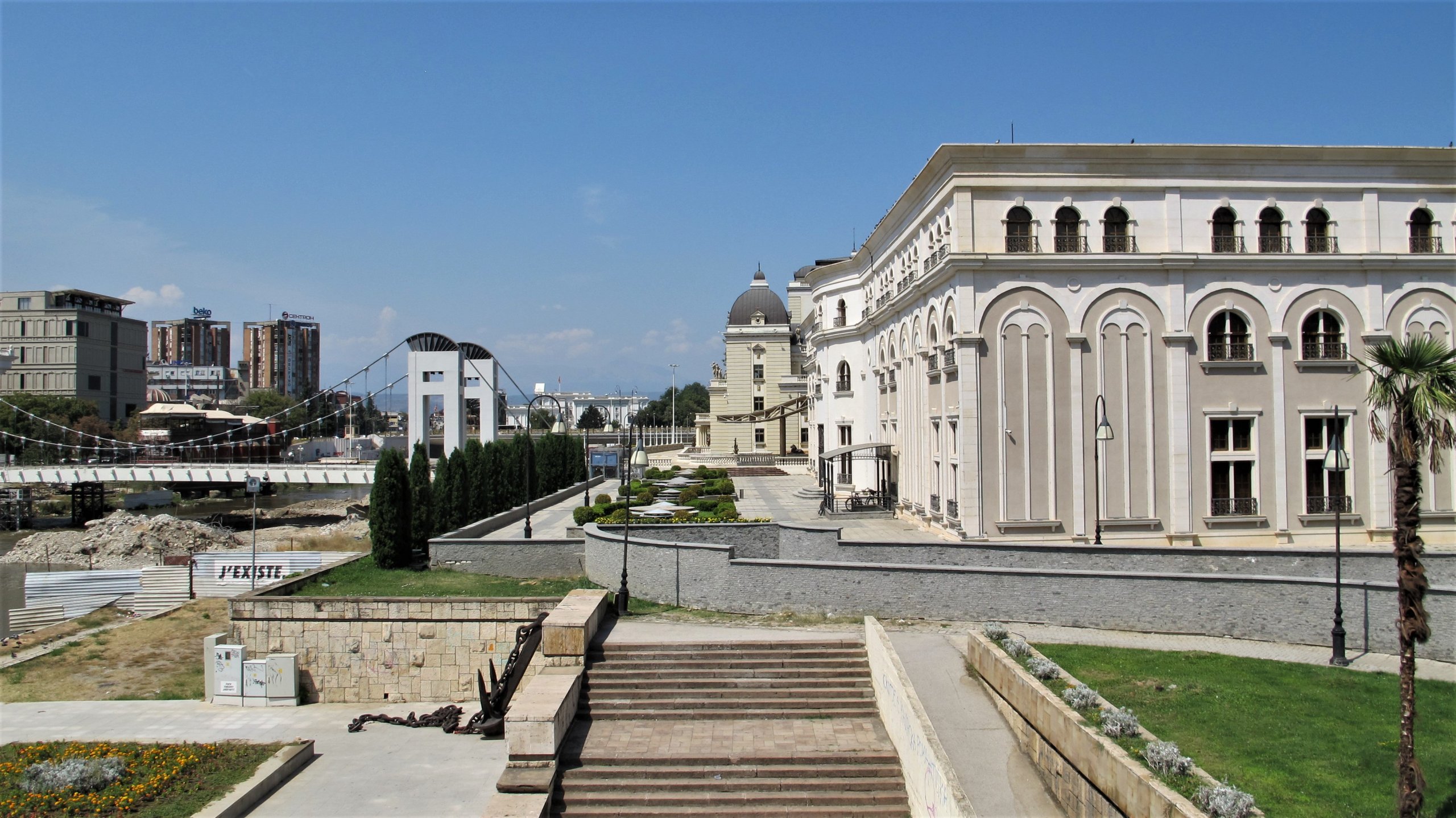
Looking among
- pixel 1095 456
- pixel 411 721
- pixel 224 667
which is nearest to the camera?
pixel 411 721

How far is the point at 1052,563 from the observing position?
19031 millimetres

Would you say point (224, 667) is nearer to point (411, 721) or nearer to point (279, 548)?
point (411, 721)

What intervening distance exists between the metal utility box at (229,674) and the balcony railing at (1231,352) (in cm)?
2510

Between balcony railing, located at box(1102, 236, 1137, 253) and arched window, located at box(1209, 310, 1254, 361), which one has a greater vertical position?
balcony railing, located at box(1102, 236, 1137, 253)

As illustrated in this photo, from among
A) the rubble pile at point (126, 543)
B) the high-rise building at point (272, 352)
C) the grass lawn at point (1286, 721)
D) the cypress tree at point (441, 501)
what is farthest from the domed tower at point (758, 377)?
the high-rise building at point (272, 352)

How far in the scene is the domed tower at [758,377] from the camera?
6456 cm

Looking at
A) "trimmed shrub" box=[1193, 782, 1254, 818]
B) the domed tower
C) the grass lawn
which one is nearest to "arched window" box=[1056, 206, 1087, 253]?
the grass lawn

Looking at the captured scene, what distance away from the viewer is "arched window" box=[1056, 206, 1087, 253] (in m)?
24.2

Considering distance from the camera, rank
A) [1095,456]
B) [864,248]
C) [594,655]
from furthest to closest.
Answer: [864,248] → [1095,456] → [594,655]

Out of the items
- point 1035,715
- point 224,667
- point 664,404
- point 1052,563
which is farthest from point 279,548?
point 664,404

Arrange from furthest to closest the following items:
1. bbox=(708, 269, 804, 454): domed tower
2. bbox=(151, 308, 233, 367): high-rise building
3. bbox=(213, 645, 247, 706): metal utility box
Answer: bbox=(151, 308, 233, 367): high-rise building, bbox=(708, 269, 804, 454): domed tower, bbox=(213, 645, 247, 706): metal utility box

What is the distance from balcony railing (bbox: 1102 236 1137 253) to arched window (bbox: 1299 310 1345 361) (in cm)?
525

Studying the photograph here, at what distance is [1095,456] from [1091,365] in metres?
3.23

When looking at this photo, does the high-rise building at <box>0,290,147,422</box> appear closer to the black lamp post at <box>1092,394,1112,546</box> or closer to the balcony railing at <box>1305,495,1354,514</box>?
the black lamp post at <box>1092,394,1112,546</box>
